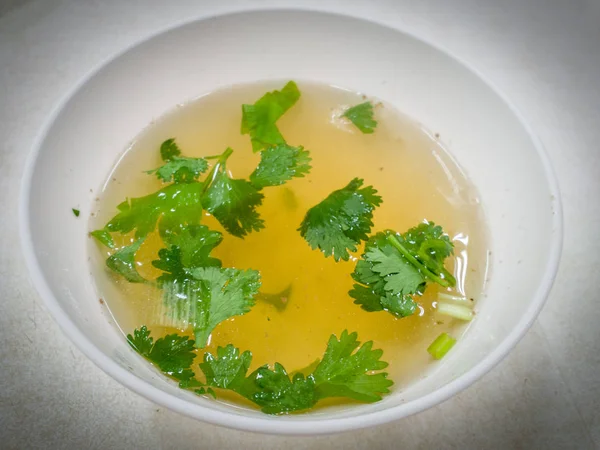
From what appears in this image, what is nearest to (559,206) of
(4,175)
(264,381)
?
(264,381)

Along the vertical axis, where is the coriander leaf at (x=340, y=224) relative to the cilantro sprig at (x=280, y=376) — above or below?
above

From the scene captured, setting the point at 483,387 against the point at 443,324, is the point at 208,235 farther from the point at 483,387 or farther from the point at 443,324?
the point at 483,387

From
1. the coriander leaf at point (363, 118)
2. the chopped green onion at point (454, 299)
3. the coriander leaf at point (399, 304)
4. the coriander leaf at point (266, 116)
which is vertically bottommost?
the coriander leaf at point (399, 304)

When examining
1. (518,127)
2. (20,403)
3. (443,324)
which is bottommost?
(20,403)

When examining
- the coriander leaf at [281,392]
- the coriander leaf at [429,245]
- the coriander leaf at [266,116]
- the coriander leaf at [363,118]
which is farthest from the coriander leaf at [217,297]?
the coriander leaf at [363,118]

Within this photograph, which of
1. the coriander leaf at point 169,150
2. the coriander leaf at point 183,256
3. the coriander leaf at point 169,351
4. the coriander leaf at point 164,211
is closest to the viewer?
the coriander leaf at point 169,351

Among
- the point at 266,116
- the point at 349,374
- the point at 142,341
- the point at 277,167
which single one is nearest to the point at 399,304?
the point at 349,374

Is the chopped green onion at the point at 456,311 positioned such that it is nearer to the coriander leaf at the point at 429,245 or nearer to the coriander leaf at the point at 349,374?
the coriander leaf at the point at 429,245
